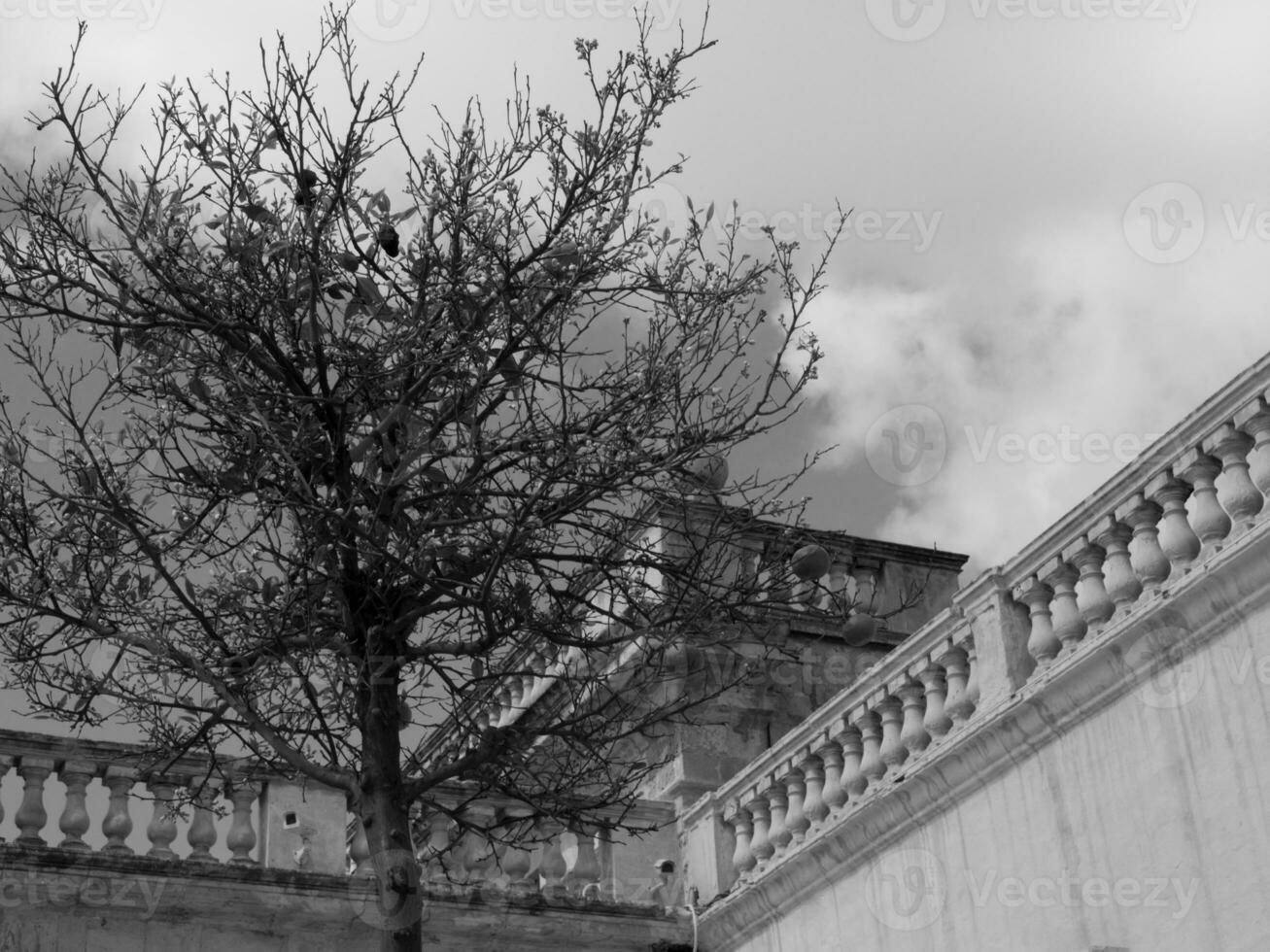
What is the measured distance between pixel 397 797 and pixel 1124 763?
4042 mm

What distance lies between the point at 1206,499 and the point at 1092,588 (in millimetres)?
972

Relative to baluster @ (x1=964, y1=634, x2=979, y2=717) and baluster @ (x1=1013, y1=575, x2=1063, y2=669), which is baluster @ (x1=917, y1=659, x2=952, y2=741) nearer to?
baluster @ (x1=964, y1=634, x2=979, y2=717)

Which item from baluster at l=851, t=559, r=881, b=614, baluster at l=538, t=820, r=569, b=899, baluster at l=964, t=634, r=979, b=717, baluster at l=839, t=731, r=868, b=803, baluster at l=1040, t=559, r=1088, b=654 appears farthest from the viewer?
baluster at l=851, t=559, r=881, b=614

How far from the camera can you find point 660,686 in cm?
1532

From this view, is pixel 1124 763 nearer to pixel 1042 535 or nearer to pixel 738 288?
pixel 1042 535

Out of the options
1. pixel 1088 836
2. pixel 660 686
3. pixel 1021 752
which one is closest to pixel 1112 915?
pixel 1088 836

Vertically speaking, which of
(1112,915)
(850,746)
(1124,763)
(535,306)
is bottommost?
(1112,915)

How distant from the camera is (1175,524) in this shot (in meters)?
9.80

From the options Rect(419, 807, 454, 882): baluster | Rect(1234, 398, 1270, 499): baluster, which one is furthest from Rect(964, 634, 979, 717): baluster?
Rect(419, 807, 454, 882): baluster

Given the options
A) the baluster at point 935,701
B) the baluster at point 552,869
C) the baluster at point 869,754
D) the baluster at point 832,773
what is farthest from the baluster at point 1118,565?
the baluster at point 552,869

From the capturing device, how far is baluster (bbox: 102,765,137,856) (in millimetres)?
12156

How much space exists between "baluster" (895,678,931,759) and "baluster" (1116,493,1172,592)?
210 centimetres

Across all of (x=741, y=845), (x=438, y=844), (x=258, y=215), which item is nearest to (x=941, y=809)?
(x=741, y=845)

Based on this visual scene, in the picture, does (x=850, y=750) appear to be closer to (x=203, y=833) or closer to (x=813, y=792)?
(x=813, y=792)
